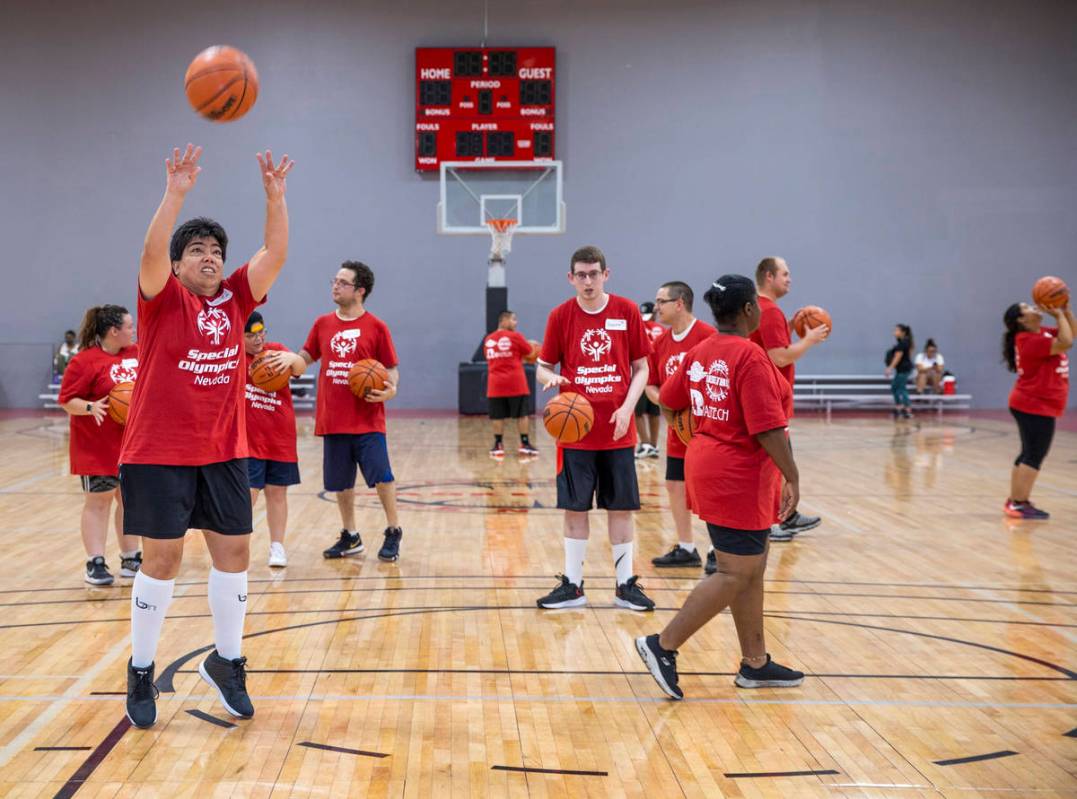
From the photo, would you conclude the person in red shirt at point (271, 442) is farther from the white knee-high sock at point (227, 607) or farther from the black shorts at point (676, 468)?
the white knee-high sock at point (227, 607)

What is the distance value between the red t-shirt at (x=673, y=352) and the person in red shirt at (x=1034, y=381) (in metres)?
3.06

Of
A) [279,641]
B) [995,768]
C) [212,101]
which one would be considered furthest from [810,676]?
[212,101]

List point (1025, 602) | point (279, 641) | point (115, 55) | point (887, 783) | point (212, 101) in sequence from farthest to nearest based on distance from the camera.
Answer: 1. point (115, 55)
2. point (1025, 602)
3. point (279, 641)
4. point (212, 101)
5. point (887, 783)

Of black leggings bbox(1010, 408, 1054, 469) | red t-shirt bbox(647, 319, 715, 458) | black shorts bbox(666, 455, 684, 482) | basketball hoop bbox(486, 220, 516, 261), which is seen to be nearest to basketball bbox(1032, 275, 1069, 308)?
black leggings bbox(1010, 408, 1054, 469)

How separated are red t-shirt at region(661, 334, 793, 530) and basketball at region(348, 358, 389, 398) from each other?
2836 mm

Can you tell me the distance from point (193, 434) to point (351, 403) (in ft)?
9.77

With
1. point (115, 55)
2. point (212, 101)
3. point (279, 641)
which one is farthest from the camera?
point (115, 55)

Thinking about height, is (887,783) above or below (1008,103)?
below

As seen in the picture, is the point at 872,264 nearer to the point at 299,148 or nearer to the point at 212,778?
the point at 299,148

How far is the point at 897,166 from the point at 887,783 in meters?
18.1

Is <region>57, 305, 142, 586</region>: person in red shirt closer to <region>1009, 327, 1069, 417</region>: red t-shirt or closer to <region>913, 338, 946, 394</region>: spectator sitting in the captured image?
<region>1009, 327, 1069, 417</region>: red t-shirt

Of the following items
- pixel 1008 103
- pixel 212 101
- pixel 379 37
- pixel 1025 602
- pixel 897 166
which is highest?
pixel 379 37

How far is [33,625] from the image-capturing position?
513cm

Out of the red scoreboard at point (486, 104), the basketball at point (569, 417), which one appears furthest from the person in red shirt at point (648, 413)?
Result: the red scoreboard at point (486, 104)
